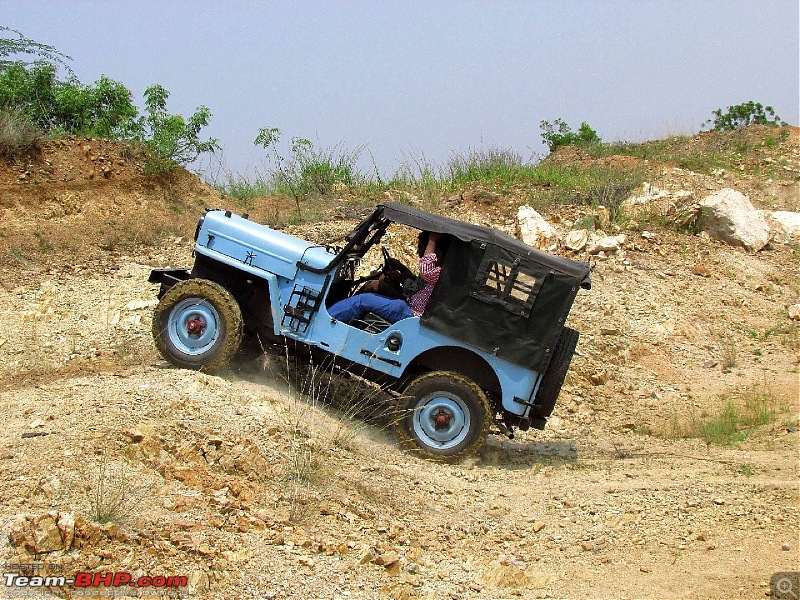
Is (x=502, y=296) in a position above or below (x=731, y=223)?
below

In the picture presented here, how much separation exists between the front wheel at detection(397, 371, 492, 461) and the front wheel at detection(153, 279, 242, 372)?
65.5 inches

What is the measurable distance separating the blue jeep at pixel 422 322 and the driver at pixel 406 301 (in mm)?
98

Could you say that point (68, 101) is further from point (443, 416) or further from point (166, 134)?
point (443, 416)

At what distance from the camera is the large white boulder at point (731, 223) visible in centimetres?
1419

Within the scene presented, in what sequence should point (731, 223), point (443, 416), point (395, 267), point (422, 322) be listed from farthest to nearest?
point (731, 223) < point (395, 267) < point (443, 416) < point (422, 322)

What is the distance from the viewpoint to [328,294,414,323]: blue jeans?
761cm

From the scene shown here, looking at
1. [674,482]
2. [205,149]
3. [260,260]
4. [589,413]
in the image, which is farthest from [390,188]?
[674,482]

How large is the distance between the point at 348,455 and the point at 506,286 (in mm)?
1907

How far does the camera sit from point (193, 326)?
7.82 metres

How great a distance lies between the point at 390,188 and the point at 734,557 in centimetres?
1037

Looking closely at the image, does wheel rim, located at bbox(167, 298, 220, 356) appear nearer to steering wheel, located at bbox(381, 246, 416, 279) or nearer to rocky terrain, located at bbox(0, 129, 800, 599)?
rocky terrain, located at bbox(0, 129, 800, 599)

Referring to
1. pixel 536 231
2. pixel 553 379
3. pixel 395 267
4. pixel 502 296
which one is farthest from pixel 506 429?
pixel 536 231

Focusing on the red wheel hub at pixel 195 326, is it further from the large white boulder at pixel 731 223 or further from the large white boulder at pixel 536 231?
the large white boulder at pixel 731 223

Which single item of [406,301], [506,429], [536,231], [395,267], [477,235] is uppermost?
[536,231]
